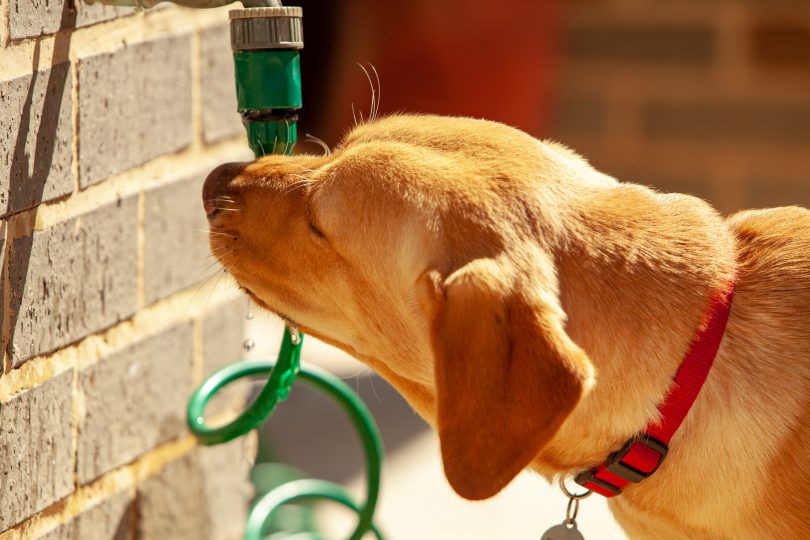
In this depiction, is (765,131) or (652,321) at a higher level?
(652,321)

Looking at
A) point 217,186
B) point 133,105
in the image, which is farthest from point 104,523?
point 133,105

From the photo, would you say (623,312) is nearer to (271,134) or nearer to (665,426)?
(665,426)

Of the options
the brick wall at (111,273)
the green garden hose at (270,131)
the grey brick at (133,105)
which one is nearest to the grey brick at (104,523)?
the brick wall at (111,273)

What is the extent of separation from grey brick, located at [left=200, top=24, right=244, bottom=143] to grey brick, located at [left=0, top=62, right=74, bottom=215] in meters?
0.63

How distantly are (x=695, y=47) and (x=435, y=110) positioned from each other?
4.80 ft

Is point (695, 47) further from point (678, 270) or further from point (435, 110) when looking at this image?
point (678, 270)

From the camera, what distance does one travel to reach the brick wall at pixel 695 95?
6309mm

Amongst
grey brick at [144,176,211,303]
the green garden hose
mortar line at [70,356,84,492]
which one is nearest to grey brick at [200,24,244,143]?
grey brick at [144,176,211,303]

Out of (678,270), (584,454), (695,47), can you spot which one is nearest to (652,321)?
(678,270)

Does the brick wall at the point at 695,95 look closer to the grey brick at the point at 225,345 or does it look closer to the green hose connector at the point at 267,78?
the grey brick at the point at 225,345

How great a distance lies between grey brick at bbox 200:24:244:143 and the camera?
2977mm

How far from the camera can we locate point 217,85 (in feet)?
10.0

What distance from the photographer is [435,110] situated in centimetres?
667

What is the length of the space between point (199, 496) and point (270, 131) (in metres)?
1.18
